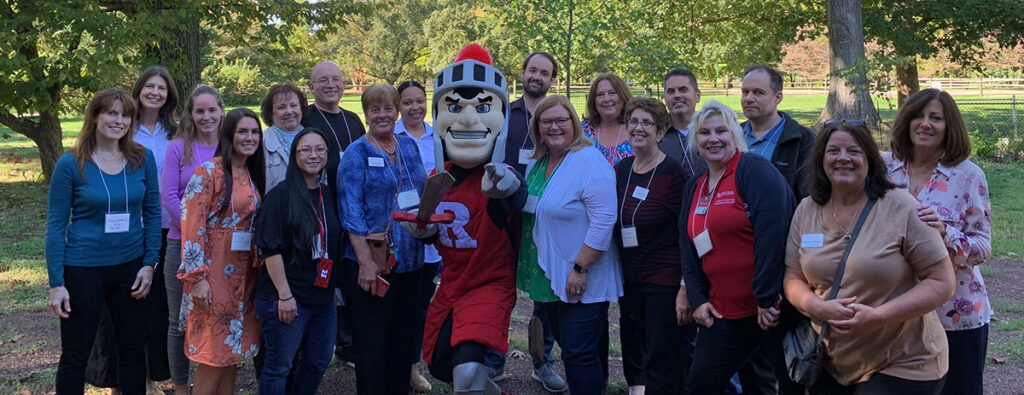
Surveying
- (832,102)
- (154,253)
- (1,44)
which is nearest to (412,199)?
(154,253)

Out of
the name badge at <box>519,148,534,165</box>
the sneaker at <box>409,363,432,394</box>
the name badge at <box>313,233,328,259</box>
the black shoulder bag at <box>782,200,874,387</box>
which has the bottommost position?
the sneaker at <box>409,363,432,394</box>

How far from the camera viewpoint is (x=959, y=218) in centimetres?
320

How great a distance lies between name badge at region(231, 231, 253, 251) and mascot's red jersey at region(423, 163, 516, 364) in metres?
0.98

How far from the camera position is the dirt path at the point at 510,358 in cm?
500

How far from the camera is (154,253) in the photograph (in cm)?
415

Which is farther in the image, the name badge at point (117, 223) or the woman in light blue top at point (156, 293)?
the woman in light blue top at point (156, 293)

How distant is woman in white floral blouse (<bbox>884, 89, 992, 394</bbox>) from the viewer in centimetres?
318

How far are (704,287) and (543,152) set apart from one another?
109cm

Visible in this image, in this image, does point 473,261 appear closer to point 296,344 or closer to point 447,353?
point 447,353

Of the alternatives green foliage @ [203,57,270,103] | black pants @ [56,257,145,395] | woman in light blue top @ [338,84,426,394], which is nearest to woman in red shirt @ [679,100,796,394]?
woman in light blue top @ [338,84,426,394]

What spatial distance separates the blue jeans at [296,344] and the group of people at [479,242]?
13 mm

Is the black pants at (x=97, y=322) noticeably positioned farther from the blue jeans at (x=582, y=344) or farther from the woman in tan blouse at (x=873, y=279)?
the woman in tan blouse at (x=873, y=279)

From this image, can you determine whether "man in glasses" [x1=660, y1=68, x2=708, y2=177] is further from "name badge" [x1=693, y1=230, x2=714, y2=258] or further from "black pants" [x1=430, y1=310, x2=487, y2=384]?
"black pants" [x1=430, y1=310, x2=487, y2=384]

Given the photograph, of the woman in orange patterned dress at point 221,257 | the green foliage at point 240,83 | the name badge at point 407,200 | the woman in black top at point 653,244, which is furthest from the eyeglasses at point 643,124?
the green foliage at point 240,83
